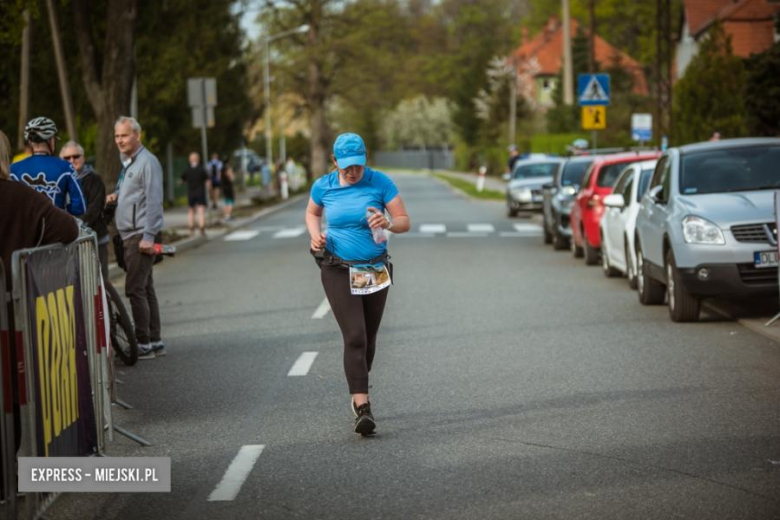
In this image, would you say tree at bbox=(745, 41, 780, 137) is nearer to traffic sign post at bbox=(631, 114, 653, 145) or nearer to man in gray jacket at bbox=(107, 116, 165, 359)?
traffic sign post at bbox=(631, 114, 653, 145)

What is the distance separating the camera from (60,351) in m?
6.21

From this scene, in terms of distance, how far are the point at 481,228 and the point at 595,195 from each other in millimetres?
11922

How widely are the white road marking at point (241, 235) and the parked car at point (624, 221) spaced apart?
12.6 m

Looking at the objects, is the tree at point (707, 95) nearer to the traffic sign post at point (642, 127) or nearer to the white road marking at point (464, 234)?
the traffic sign post at point (642, 127)

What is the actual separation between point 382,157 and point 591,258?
12007 centimetres

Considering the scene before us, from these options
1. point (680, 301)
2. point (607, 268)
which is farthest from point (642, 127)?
point (680, 301)

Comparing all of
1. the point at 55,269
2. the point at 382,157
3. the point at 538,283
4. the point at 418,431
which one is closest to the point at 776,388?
the point at 418,431

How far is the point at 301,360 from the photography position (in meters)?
10.9

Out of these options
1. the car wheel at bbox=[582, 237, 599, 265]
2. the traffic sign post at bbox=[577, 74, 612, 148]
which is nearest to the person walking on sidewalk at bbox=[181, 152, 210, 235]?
the traffic sign post at bbox=[577, 74, 612, 148]

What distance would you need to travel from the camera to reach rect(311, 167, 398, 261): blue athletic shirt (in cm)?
784

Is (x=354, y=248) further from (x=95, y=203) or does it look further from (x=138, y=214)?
(x=95, y=203)

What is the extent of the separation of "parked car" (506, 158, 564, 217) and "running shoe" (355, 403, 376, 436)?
28158mm

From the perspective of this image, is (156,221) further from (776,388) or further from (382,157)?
(382,157)

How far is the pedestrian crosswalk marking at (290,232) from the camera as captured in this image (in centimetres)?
3042
